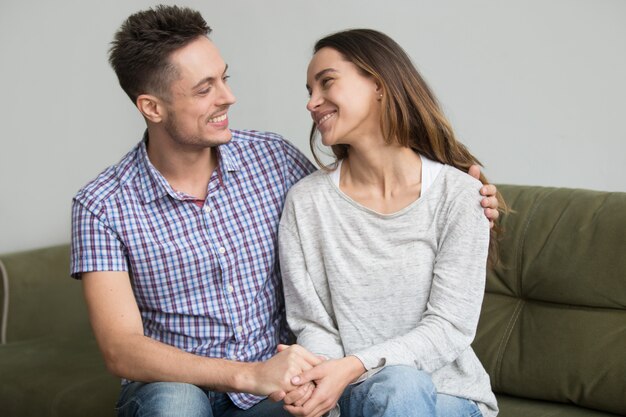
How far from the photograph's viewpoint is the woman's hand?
184 centimetres

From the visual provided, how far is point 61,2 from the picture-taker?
3.77m

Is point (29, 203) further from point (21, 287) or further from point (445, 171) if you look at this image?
point (445, 171)

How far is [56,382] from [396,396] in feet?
4.59

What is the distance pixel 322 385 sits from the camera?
1.84 m

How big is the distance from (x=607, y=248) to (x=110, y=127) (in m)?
2.22

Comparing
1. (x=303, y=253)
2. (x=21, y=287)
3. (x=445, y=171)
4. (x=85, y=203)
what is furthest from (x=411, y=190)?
(x=21, y=287)

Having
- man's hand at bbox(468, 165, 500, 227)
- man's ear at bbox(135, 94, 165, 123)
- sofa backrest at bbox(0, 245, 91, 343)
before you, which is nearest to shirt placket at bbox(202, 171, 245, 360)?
man's ear at bbox(135, 94, 165, 123)

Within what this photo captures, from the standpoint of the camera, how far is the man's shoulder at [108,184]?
2143mm

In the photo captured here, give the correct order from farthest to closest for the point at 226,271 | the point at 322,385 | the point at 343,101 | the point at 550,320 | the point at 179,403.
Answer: the point at 550,320, the point at 226,271, the point at 343,101, the point at 179,403, the point at 322,385

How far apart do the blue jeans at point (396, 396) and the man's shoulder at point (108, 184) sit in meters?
0.72

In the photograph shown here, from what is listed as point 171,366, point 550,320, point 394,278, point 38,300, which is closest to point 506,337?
point 550,320

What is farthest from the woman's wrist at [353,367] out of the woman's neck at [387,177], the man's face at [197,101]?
the man's face at [197,101]

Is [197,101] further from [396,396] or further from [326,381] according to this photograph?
[396,396]

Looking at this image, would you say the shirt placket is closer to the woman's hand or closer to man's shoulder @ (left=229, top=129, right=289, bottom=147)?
man's shoulder @ (left=229, top=129, right=289, bottom=147)
